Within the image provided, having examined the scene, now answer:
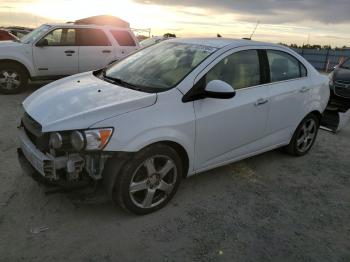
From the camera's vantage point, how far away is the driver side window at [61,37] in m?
8.75

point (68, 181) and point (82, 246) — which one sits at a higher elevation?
point (68, 181)

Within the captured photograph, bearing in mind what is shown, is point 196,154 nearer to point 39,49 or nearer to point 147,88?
point 147,88

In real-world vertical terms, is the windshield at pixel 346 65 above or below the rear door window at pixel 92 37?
below

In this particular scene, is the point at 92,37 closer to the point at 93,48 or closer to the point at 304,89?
the point at 93,48

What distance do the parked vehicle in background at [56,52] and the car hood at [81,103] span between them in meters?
5.15

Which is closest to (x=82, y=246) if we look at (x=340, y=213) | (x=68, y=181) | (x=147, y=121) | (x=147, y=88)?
(x=68, y=181)

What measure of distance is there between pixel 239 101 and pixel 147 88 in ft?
3.49

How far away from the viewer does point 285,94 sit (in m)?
4.54

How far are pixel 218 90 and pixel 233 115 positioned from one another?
531 millimetres

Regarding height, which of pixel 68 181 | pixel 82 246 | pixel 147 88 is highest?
pixel 147 88

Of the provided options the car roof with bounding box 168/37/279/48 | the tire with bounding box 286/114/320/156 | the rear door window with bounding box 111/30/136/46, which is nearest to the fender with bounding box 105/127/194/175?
the car roof with bounding box 168/37/279/48

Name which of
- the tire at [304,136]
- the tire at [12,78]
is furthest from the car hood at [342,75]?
the tire at [12,78]

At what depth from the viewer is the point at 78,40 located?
913 centimetres

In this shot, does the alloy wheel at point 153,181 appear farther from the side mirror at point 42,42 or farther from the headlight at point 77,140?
the side mirror at point 42,42
